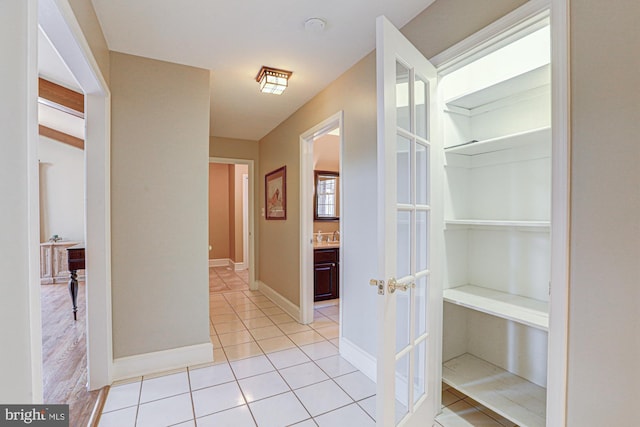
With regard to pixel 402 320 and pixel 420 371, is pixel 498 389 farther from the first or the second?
pixel 402 320

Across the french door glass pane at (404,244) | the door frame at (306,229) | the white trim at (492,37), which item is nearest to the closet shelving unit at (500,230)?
the white trim at (492,37)

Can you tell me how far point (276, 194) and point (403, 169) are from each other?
286 cm

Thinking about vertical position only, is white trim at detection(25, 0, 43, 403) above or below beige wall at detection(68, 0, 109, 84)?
below

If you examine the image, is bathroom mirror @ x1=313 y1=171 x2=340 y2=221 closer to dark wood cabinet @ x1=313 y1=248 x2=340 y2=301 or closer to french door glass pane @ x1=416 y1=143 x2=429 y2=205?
dark wood cabinet @ x1=313 y1=248 x2=340 y2=301

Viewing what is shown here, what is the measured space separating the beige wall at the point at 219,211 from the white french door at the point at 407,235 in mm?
6036

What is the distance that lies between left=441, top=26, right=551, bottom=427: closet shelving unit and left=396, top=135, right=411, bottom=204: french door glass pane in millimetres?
524

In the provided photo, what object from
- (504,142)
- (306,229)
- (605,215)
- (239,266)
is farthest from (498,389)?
(239,266)

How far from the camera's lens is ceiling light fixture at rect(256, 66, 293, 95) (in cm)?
256

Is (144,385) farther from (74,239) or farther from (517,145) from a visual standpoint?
(74,239)

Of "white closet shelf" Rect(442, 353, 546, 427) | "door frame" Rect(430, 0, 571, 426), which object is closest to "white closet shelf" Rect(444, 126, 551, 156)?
"door frame" Rect(430, 0, 571, 426)

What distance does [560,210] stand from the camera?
1.20m

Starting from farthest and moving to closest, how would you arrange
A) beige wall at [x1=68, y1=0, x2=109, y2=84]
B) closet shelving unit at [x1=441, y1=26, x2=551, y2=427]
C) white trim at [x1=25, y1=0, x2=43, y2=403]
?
1. closet shelving unit at [x1=441, y1=26, x2=551, y2=427]
2. beige wall at [x1=68, y1=0, x2=109, y2=84]
3. white trim at [x1=25, y1=0, x2=43, y2=403]

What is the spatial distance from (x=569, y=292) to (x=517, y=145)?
1.03 meters

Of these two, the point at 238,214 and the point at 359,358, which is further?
the point at 238,214
